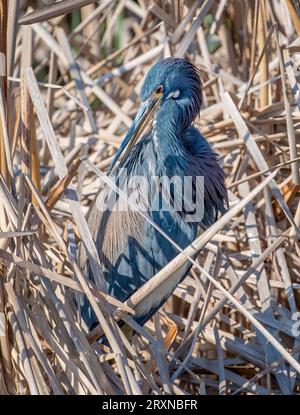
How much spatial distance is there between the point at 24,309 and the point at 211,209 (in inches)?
29.2

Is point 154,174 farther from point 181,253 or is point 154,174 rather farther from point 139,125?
point 181,253

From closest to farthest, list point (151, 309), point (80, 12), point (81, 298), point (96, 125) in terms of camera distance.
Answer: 1. point (81, 298)
2. point (151, 309)
3. point (96, 125)
4. point (80, 12)

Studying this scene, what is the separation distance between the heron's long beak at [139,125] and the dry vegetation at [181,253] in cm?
16

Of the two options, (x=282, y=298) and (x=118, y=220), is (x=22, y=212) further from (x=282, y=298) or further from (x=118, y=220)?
(x=282, y=298)

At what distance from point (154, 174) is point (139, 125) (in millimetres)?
136

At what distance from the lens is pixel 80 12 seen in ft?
10.6

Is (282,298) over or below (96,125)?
below

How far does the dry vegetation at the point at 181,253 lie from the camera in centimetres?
156

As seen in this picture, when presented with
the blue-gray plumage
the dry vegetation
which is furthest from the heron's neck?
the dry vegetation

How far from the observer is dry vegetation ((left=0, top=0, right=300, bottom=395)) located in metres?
1.56

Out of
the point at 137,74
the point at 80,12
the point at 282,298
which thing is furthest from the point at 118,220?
the point at 80,12

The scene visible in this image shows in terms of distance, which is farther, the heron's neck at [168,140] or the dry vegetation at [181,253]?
the heron's neck at [168,140]

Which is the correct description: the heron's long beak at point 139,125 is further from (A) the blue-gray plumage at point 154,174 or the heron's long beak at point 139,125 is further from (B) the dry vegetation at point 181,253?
(B) the dry vegetation at point 181,253

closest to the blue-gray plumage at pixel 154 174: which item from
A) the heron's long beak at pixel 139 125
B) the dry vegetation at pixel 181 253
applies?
the heron's long beak at pixel 139 125
